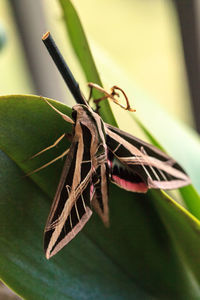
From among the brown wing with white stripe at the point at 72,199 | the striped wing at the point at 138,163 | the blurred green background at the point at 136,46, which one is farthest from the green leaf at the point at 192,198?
the blurred green background at the point at 136,46

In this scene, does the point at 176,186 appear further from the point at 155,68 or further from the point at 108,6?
the point at 108,6

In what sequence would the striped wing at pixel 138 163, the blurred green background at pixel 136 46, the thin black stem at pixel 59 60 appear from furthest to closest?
the blurred green background at pixel 136 46
the striped wing at pixel 138 163
the thin black stem at pixel 59 60

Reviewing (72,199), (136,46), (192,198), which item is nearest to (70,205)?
(72,199)

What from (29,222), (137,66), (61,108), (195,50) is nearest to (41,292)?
(29,222)

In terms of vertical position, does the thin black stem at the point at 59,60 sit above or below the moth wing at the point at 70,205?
above

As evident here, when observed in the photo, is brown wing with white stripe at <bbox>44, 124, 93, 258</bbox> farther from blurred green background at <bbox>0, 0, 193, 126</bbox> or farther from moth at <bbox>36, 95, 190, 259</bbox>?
blurred green background at <bbox>0, 0, 193, 126</bbox>

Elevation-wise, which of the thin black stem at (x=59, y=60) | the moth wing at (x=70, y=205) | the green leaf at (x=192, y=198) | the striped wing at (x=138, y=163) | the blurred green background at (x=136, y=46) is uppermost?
the thin black stem at (x=59, y=60)

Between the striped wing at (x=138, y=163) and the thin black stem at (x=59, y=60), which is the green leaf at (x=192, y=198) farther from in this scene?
the thin black stem at (x=59, y=60)

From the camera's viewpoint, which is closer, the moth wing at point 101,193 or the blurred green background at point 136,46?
the moth wing at point 101,193

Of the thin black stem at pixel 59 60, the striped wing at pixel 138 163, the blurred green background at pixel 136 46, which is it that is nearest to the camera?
the thin black stem at pixel 59 60

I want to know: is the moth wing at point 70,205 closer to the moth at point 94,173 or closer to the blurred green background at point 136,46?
the moth at point 94,173
